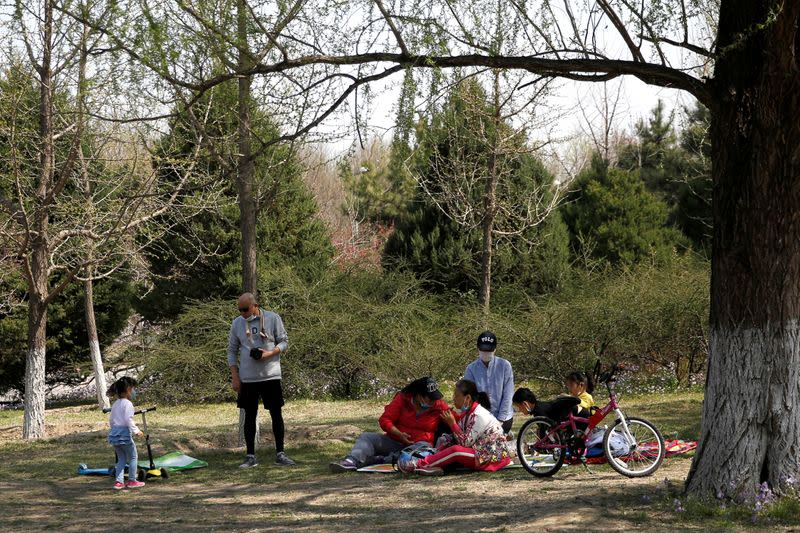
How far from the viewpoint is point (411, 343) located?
51.4ft

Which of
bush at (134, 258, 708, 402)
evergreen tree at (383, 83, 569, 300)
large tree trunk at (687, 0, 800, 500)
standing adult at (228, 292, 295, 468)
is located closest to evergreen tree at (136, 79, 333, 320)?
bush at (134, 258, 708, 402)

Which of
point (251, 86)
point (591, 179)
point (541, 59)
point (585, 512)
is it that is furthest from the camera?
point (591, 179)

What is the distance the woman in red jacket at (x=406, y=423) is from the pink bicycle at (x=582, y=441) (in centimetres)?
95

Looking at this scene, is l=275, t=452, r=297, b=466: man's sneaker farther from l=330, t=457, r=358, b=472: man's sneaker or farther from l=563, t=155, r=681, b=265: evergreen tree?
l=563, t=155, r=681, b=265: evergreen tree

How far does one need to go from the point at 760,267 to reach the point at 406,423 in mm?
3721

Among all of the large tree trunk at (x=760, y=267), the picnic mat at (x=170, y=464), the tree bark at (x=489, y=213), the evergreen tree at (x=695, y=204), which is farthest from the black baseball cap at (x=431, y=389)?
the evergreen tree at (x=695, y=204)

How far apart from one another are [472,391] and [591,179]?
16.0 metres

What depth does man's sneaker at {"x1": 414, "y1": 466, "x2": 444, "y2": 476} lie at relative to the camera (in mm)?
8102

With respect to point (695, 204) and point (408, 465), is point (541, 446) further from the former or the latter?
point (695, 204)

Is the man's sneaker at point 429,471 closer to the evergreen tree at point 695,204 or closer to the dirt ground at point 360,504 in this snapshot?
the dirt ground at point 360,504

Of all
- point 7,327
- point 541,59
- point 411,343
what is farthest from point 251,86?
point 7,327

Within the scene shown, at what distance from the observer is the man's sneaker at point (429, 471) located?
8102 millimetres

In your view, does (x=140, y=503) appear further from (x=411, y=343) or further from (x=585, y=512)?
(x=411, y=343)

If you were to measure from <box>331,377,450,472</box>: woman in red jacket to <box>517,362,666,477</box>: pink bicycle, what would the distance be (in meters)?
0.95
